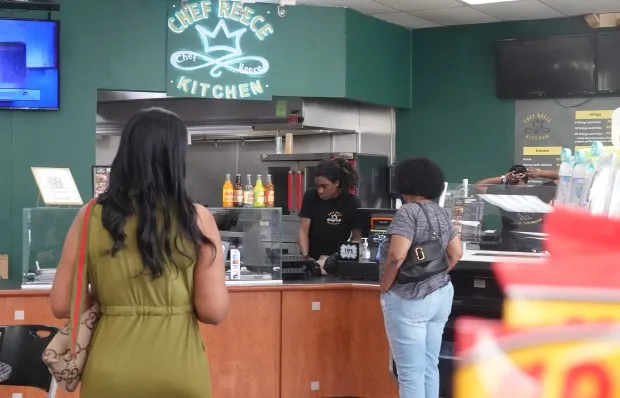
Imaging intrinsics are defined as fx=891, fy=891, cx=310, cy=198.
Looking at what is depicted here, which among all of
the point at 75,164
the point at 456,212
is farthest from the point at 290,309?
the point at 75,164

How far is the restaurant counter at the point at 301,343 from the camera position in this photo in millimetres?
5695

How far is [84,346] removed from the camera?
2609 millimetres

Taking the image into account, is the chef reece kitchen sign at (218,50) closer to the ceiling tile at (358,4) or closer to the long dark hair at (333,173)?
the ceiling tile at (358,4)

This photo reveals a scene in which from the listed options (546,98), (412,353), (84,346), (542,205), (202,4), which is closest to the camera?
(84,346)

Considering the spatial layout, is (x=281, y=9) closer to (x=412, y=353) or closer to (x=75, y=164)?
(x=75, y=164)

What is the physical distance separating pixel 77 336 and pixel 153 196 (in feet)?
1.53

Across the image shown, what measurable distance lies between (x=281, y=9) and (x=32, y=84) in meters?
2.30

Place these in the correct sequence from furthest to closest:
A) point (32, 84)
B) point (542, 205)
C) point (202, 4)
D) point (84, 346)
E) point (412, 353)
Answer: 1. point (202, 4)
2. point (32, 84)
3. point (542, 205)
4. point (412, 353)
5. point (84, 346)

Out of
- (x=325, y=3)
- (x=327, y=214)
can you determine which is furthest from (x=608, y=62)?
(x=327, y=214)

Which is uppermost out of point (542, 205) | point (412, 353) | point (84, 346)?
point (542, 205)

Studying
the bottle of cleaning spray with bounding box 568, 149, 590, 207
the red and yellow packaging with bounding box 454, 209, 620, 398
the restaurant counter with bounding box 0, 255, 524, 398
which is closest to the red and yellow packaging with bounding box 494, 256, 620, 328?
the red and yellow packaging with bounding box 454, 209, 620, 398

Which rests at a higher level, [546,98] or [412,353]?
[546,98]

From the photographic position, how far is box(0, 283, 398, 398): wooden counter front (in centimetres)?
570

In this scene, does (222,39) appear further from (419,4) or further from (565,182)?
(565,182)
